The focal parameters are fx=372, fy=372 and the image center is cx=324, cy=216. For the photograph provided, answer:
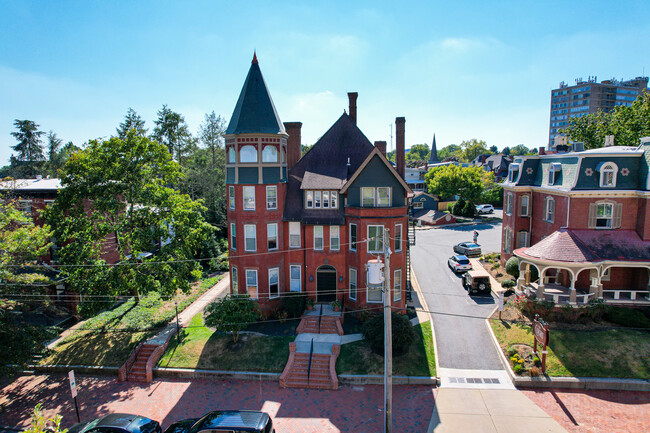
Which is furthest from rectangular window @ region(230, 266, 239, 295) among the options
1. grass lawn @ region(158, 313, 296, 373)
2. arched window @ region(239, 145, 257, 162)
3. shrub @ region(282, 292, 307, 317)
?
arched window @ region(239, 145, 257, 162)

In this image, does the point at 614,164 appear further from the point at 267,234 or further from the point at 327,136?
the point at 267,234

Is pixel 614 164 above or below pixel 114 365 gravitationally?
above

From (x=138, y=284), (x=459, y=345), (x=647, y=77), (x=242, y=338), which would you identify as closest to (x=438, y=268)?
(x=459, y=345)

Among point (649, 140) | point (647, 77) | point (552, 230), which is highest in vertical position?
point (647, 77)

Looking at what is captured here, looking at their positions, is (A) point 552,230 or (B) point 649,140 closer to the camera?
(B) point 649,140

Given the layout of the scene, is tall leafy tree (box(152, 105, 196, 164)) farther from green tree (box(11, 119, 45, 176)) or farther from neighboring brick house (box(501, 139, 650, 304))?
neighboring brick house (box(501, 139, 650, 304))

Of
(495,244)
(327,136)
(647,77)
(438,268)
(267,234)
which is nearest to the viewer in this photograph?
(267,234)

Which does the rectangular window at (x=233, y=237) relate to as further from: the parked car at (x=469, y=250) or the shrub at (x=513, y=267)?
the parked car at (x=469, y=250)

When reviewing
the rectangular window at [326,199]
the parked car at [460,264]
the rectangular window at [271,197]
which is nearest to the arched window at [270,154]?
the rectangular window at [271,197]
